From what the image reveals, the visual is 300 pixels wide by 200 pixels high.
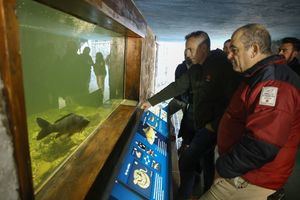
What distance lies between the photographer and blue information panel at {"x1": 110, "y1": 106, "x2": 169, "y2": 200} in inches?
47.6

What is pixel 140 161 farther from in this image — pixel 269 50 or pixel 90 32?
pixel 269 50

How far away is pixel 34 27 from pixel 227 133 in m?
1.37

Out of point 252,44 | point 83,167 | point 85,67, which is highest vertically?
point 252,44

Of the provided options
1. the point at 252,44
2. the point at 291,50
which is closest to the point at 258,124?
the point at 252,44

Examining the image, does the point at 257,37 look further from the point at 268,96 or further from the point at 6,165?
the point at 6,165

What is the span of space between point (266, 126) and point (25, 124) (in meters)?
1.17

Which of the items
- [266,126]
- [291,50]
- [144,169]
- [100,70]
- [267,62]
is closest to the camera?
[266,126]

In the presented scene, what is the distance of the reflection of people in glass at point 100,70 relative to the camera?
174 cm

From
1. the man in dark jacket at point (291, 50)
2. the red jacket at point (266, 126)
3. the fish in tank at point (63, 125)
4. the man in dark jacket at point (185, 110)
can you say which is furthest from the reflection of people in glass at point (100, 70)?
the man in dark jacket at point (291, 50)

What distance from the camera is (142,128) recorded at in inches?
82.7

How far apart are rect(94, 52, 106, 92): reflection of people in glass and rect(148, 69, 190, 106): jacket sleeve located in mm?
965

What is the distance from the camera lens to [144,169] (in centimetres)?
148

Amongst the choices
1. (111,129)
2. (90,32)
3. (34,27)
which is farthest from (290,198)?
(34,27)

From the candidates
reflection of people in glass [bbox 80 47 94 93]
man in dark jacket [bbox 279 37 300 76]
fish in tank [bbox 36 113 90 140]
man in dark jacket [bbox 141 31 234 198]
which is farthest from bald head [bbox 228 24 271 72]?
man in dark jacket [bbox 279 37 300 76]
